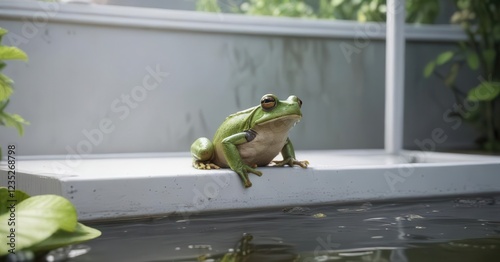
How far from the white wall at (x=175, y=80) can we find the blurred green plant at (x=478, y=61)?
34 cm

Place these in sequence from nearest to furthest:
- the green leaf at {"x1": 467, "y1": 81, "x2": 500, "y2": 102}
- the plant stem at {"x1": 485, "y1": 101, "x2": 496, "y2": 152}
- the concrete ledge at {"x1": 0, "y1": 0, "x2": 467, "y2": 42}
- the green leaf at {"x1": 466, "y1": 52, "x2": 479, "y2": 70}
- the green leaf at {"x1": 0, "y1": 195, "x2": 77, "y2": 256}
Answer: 1. the green leaf at {"x1": 0, "y1": 195, "x2": 77, "y2": 256}
2. the concrete ledge at {"x1": 0, "y1": 0, "x2": 467, "y2": 42}
3. the green leaf at {"x1": 467, "y1": 81, "x2": 500, "y2": 102}
4. the green leaf at {"x1": 466, "y1": 52, "x2": 479, "y2": 70}
5. the plant stem at {"x1": 485, "y1": 101, "x2": 496, "y2": 152}

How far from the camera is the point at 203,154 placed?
3051mm

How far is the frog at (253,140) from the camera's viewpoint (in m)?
2.82

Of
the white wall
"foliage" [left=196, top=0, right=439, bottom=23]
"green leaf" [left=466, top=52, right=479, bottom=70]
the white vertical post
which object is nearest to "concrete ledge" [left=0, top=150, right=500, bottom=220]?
the white wall

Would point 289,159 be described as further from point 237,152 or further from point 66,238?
point 66,238

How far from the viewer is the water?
198cm

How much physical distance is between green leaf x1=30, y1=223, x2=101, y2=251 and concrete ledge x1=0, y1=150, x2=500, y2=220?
0.41 meters

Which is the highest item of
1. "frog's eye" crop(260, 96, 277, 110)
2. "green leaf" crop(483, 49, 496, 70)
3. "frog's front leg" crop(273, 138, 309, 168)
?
"green leaf" crop(483, 49, 496, 70)

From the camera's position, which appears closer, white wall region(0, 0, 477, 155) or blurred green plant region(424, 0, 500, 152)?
white wall region(0, 0, 477, 155)

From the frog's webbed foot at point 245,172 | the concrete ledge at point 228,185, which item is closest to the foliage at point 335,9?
the concrete ledge at point 228,185

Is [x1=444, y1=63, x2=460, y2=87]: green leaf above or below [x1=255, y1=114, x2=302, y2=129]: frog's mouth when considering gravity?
above

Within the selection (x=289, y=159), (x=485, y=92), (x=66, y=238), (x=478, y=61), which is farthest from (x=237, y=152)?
(x=478, y=61)

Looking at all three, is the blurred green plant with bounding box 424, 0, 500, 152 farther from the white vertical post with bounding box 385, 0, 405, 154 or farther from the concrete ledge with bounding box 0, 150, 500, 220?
the concrete ledge with bounding box 0, 150, 500, 220

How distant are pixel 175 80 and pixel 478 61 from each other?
275 cm
